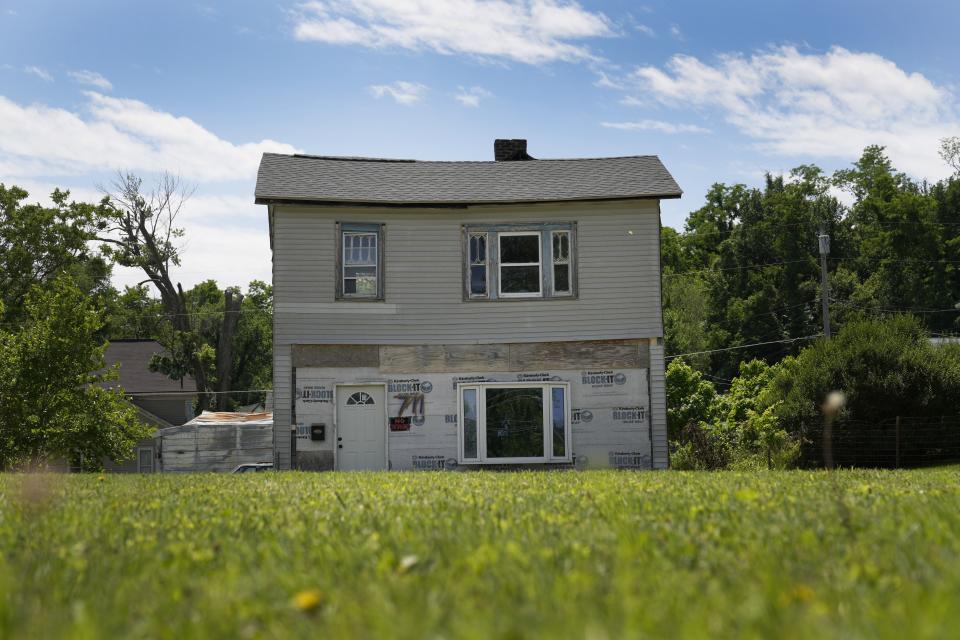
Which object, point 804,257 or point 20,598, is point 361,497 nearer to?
point 20,598

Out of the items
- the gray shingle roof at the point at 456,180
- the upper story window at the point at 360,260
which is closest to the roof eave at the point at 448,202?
the gray shingle roof at the point at 456,180

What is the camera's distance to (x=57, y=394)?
884 inches

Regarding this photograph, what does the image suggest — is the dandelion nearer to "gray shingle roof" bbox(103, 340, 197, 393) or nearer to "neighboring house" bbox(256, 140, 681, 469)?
"neighboring house" bbox(256, 140, 681, 469)

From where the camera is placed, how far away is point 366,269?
73.6ft

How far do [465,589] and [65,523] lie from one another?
3746mm

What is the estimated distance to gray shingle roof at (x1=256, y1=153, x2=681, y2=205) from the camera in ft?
73.6

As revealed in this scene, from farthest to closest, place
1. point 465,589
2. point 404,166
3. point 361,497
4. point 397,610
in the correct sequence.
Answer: point 404,166 < point 361,497 < point 465,589 < point 397,610

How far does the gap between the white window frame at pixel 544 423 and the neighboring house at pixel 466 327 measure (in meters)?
0.03

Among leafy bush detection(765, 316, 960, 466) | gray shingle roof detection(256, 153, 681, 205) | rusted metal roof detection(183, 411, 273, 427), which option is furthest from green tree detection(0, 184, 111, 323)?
leafy bush detection(765, 316, 960, 466)

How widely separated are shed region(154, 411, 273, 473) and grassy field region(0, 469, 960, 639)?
24267 mm

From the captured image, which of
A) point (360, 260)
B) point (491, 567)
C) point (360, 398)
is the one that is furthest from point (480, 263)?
→ point (491, 567)

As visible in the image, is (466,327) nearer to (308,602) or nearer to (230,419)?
(230,419)

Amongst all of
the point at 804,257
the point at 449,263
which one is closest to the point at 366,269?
the point at 449,263

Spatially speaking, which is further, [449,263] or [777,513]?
[449,263]
